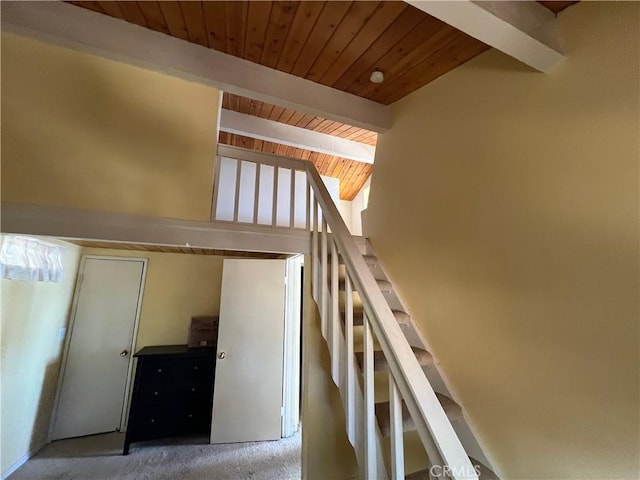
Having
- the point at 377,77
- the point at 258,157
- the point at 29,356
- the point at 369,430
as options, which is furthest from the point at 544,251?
the point at 29,356

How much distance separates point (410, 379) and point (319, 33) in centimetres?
192

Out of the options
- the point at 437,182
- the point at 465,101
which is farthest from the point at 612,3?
the point at 437,182

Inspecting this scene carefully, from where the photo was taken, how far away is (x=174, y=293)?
3717mm

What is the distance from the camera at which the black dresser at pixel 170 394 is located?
9.50 ft

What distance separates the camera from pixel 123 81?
1.92 metres

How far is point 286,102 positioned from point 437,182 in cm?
124

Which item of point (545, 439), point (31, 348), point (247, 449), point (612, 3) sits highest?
point (612, 3)

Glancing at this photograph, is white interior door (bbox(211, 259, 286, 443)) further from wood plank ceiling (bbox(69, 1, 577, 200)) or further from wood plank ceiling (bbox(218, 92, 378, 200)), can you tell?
wood plank ceiling (bbox(69, 1, 577, 200))

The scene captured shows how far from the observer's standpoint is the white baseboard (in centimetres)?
245

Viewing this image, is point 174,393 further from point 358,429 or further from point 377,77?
point 377,77

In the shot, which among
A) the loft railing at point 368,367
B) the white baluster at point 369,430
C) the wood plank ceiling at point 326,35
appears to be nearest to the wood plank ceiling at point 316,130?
the wood plank ceiling at point 326,35

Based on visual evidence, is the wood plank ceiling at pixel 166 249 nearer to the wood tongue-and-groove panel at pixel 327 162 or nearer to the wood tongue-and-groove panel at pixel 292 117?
the wood tongue-and-groove panel at pixel 327 162

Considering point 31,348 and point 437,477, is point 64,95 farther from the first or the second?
point 437,477

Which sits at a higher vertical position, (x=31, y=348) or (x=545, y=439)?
(x=31, y=348)
